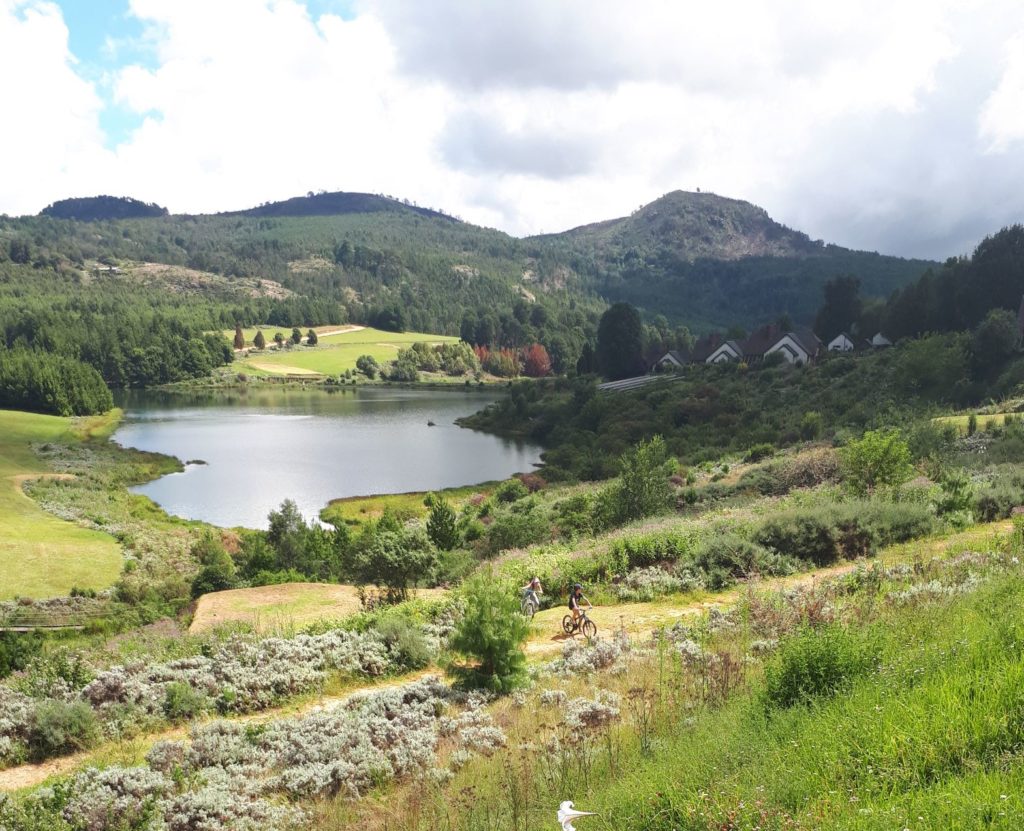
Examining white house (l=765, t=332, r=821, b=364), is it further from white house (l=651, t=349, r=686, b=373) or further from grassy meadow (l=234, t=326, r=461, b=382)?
grassy meadow (l=234, t=326, r=461, b=382)

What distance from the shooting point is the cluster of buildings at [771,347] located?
246 ft

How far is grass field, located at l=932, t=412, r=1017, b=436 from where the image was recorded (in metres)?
30.6

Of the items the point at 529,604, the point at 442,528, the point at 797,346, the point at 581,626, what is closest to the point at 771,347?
the point at 797,346

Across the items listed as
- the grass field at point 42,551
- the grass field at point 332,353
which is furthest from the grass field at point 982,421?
the grass field at point 332,353

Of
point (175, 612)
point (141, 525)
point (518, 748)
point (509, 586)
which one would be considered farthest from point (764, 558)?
point (141, 525)

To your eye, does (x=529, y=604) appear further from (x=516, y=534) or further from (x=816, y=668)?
(x=516, y=534)

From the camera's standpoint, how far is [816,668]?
627 cm

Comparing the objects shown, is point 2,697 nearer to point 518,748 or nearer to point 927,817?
point 518,748

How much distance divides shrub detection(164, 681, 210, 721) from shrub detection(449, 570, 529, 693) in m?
3.98

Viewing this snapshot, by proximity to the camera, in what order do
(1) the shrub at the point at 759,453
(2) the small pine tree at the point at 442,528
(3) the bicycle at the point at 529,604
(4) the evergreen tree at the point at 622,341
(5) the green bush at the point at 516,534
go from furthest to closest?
(4) the evergreen tree at the point at 622,341 < (1) the shrub at the point at 759,453 < (2) the small pine tree at the point at 442,528 < (5) the green bush at the point at 516,534 < (3) the bicycle at the point at 529,604

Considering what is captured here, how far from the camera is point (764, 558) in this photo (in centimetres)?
1488

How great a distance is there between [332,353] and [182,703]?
517 ft

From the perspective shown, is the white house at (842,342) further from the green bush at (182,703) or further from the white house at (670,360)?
the green bush at (182,703)

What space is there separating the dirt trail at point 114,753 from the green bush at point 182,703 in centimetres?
24
